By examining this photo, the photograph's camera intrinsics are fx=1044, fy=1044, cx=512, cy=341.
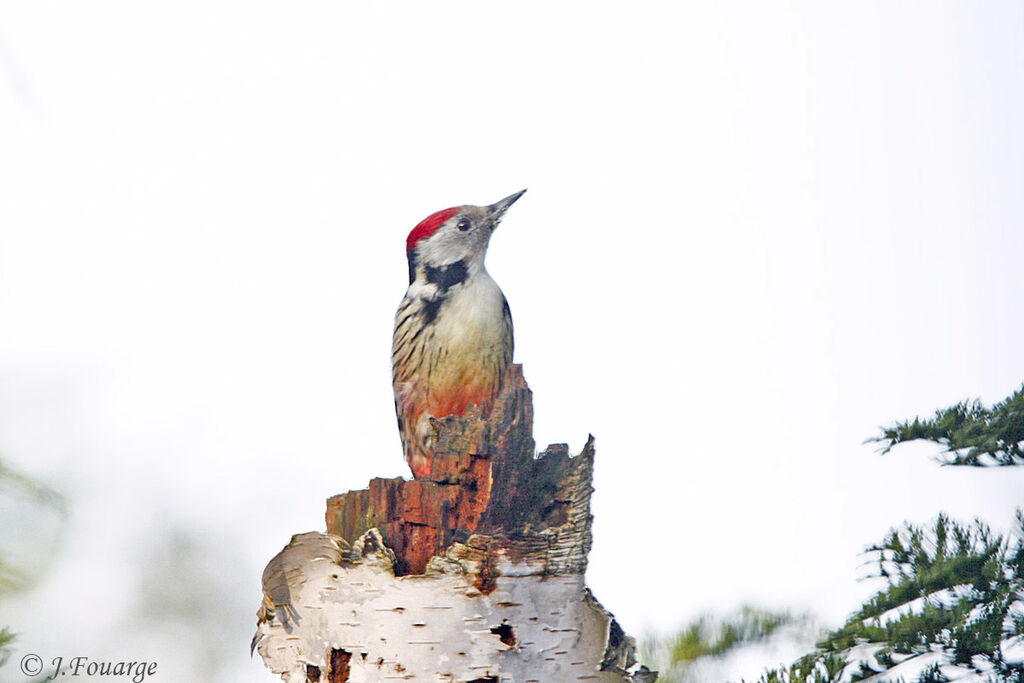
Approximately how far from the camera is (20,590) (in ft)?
5.74

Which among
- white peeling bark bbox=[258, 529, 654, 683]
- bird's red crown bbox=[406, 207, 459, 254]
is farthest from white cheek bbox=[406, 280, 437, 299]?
white peeling bark bbox=[258, 529, 654, 683]

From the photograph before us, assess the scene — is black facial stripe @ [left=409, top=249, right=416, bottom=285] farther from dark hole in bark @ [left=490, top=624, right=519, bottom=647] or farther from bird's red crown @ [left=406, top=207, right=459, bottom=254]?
dark hole in bark @ [left=490, top=624, right=519, bottom=647]

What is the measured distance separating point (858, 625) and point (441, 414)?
4.80 ft

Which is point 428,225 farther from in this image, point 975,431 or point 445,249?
point 975,431

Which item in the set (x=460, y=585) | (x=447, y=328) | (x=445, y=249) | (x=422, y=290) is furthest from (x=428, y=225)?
(x=460, y=585)

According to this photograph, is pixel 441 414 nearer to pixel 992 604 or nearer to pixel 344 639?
pixel 344 639

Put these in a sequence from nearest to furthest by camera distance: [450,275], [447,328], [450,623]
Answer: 1. [450,623]
2. [447,328]
3. [450,275]

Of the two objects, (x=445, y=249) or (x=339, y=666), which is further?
(x=445, y=249)

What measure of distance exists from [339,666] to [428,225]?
1621 mm

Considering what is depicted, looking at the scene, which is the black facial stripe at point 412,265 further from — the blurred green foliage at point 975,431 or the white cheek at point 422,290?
the blurred green foliage at point 975,431

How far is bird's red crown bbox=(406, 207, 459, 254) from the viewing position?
3279mm

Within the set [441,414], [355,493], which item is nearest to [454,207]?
[441,414]

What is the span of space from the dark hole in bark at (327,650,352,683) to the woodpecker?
3.68 ft

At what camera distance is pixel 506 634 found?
1.99m
